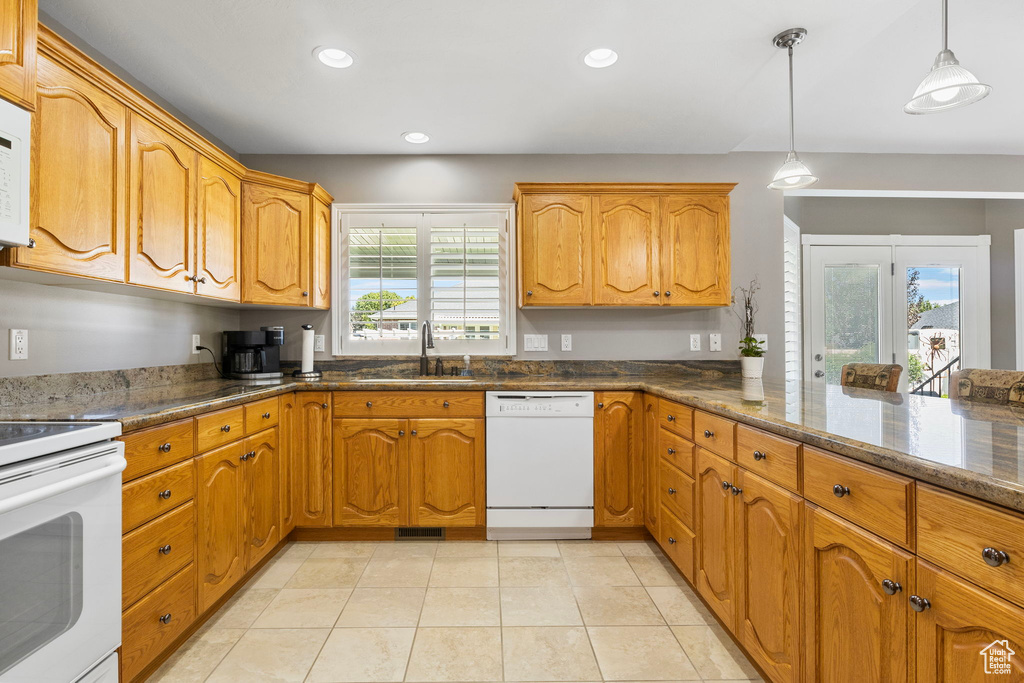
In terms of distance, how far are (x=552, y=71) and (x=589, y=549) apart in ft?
8.00

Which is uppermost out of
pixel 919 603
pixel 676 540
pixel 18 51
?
pixel 18 51

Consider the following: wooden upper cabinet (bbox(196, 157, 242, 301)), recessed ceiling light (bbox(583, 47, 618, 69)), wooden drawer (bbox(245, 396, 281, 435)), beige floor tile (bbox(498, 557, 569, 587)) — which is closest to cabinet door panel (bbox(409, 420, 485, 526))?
beige floor tile (bbox(498, 557, 569, 587))

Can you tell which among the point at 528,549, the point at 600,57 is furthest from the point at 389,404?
the point at 600,57

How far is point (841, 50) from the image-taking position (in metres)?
2.08

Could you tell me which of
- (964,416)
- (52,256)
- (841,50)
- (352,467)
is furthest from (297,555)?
(841,50)

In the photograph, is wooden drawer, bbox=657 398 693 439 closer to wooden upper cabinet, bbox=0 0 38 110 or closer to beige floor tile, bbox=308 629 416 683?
beige floor tile, bbox=308 629 416 683

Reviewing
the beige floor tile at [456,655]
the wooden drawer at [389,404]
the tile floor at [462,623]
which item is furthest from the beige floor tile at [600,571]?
the wooden drawer at [389,404]

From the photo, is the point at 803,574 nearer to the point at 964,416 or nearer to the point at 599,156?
the point at 964,416

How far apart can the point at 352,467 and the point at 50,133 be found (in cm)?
189

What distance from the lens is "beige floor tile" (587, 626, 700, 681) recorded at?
159 centimetres

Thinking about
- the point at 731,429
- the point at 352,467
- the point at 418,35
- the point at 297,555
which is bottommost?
the point at 297,555

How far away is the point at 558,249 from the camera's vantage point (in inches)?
115

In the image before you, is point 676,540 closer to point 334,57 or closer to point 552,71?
point 552,71

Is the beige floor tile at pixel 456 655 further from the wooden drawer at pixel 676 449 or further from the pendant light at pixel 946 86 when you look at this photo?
the pendant light at pixel 946 86
